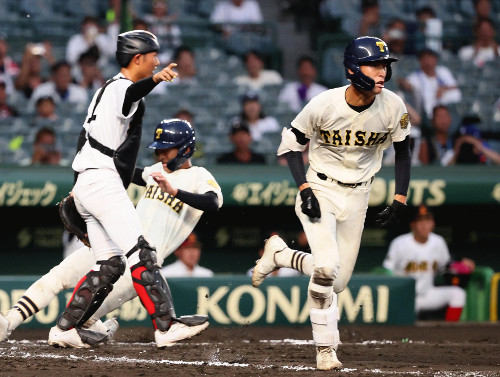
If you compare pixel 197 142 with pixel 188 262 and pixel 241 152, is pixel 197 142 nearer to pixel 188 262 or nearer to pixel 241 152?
pixel 241 152

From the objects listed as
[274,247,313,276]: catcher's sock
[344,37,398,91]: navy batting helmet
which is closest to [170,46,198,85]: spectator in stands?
[274,247,313,276]: catcher's sock

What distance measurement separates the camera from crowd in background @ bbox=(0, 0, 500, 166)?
10.7m

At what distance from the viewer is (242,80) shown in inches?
463

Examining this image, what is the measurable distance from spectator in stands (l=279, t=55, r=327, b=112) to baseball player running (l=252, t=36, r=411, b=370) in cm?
522

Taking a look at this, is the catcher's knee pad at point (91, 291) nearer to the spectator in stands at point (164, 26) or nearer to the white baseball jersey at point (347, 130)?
the white baseball jersey at point (347, 130)

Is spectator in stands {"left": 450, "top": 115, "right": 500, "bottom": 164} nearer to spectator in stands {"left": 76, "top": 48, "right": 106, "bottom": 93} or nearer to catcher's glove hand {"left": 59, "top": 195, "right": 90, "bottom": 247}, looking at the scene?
spectator in stands {"left": 76, "top": 48, "right": 106, "bottom": 93}

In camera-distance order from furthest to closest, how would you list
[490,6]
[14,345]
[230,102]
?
[490,6]
[230,102]
[14,345]

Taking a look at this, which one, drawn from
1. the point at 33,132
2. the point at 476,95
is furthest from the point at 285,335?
the point at 476,95

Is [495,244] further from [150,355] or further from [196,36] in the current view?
[150,355]

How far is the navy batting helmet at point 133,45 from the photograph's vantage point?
239 inches

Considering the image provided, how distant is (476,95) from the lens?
11984 millimetres

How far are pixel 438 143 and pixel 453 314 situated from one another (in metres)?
1.90

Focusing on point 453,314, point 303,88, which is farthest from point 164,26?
point 453,314

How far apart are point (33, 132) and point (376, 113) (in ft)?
18.2
